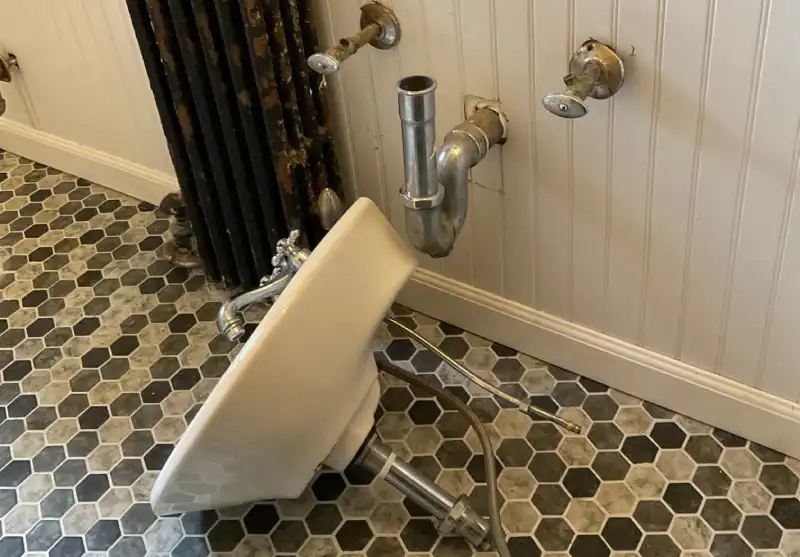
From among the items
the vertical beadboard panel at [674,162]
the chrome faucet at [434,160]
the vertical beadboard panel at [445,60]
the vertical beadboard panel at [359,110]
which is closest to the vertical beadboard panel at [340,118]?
the vertical beadboard panel at [359,110]

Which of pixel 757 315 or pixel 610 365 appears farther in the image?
pixel 610 365

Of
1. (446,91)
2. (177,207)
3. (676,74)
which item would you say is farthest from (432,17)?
(177,207)

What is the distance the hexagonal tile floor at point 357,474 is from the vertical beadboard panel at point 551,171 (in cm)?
18

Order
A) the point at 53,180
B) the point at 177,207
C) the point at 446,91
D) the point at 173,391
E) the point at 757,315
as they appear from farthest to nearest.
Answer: the point at 53,180, the point at 177,207, the point at 173,391, the point at 446,91, the point at 757,315

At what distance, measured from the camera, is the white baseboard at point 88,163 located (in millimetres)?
1923

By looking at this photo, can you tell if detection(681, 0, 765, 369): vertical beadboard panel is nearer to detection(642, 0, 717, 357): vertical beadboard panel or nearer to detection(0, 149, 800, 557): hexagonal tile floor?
detection(642, 0, 717, 357): vertical beadboard panel

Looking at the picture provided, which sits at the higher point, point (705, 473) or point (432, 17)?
point (432, 17)

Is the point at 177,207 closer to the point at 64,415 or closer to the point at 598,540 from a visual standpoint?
the point at 64,415

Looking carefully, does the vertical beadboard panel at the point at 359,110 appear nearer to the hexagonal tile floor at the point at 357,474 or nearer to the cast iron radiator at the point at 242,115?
the cast iron radiator at the point at 242,115

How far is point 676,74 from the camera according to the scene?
1.06 metres

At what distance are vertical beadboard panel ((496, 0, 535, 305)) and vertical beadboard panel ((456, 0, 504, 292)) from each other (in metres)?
0.01

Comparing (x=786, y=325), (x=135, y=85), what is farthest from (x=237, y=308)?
(x=135, y=85)

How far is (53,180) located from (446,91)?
3.92 ft

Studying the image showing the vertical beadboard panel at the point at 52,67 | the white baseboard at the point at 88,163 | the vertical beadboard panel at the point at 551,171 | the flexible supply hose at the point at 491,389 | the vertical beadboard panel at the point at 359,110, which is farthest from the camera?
the white baseboard at the point at 88,163
